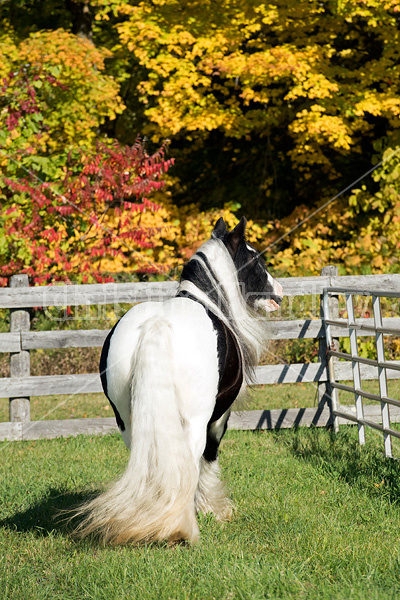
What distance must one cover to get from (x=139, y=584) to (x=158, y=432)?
0.76 meters

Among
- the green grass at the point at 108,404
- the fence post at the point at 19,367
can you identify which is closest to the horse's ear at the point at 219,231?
the fence post at the point at 19,367

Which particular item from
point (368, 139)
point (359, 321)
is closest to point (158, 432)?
point (359, 321)

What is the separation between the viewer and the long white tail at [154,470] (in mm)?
3453

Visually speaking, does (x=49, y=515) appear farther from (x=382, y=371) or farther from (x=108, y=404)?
(x=108, y=404)

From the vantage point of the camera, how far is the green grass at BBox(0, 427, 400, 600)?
3135mm

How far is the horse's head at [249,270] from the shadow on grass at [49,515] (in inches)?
71.6

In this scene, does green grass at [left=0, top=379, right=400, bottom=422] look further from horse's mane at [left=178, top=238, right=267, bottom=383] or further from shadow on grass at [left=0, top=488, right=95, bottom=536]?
horse's mane at [left=178, top=238, right=267, bottom=383]

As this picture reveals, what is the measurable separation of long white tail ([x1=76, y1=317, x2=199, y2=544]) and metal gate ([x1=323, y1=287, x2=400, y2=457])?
6.63 feet

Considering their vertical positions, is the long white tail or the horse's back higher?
the horse's back

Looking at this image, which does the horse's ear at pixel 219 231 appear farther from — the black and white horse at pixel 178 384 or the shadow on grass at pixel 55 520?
the shadow on grass at pixel 55 520

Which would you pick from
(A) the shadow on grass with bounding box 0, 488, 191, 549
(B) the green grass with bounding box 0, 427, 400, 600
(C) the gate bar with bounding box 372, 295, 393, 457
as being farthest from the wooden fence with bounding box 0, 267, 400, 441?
(A) the shadow on grass with bounding box 0, 488, 191, 549

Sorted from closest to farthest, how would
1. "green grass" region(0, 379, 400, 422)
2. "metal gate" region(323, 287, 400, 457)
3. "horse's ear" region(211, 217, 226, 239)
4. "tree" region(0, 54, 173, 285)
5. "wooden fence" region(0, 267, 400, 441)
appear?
1. "horse's ear" region(211, 217, 226, 239)
2. "metal gate" region(323, 287, 400, 457)
3. "wooden fence" region(0, 267, 400, 441)
4. "green grass" region(0, 379, 400, 422)
5. "tree" region(0, 54, 173, 285)

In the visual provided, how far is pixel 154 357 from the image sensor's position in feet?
11.7

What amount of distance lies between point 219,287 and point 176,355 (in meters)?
0.70
